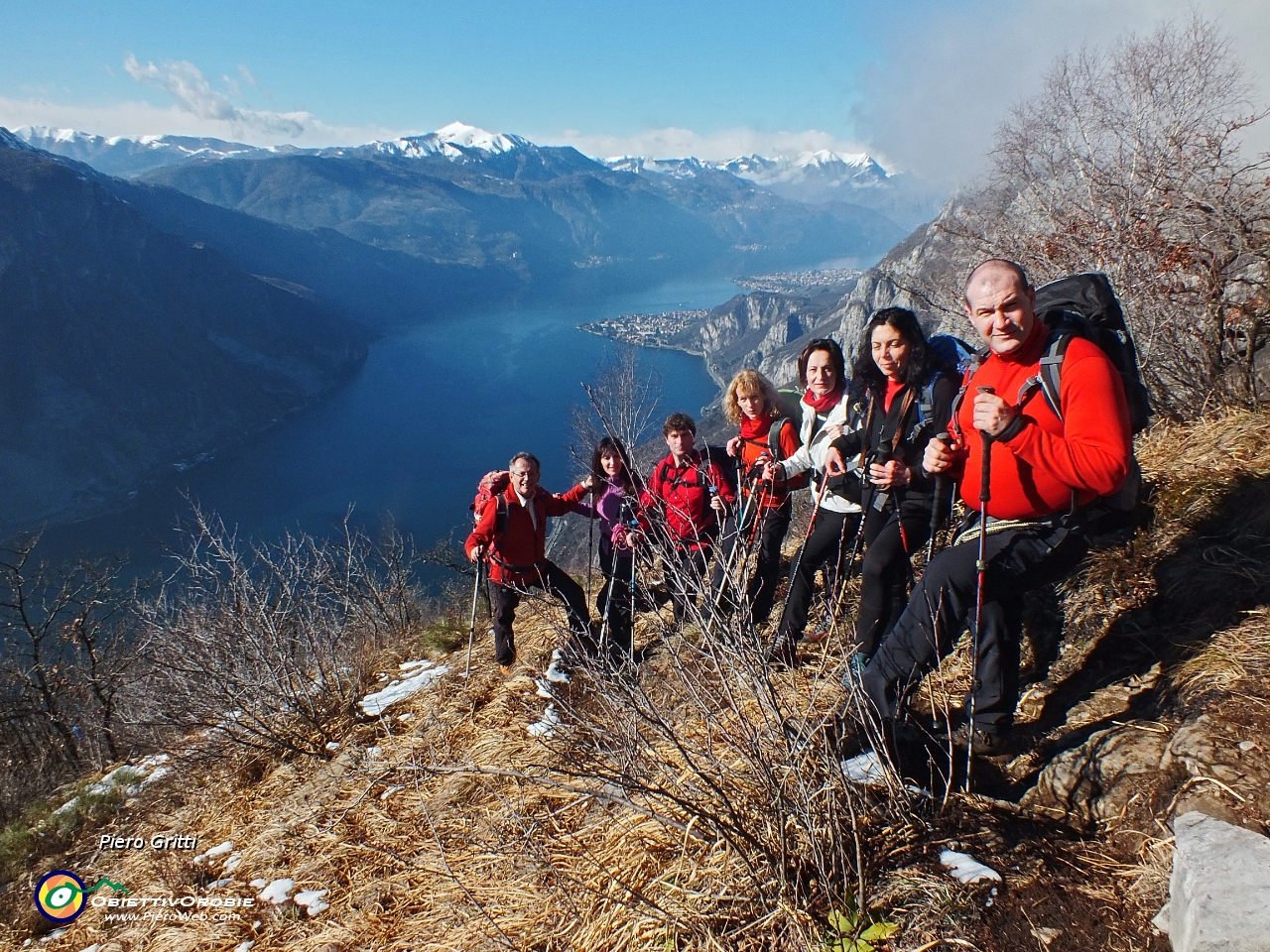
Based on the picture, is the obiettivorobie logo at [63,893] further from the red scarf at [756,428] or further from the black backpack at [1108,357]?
the black backpack at [1108,357]

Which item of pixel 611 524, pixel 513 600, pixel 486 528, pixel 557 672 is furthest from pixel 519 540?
pixel 557 672

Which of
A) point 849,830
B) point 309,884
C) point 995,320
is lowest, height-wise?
point 309,884

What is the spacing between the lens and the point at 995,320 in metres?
2.35

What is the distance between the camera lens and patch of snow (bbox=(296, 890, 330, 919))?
288 cm

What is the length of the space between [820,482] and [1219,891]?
2.50 metres

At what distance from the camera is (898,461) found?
10.1ft

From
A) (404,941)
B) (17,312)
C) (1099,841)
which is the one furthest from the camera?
(17,312)

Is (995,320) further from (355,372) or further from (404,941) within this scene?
(355,372)

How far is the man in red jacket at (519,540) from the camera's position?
4766mm

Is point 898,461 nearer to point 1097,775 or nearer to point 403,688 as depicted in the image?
point 1097,775

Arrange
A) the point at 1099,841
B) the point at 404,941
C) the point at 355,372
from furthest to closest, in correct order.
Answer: the point at 355,372 → the point at 404,941 → the point at 1099,841

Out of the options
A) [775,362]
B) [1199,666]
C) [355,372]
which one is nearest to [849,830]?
[1199,666]

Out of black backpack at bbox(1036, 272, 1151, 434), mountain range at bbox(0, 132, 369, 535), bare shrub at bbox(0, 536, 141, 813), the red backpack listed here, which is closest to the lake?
mountain range at bbox(0, 132, 369, 535)

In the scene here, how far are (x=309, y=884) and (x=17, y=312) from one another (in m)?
140
